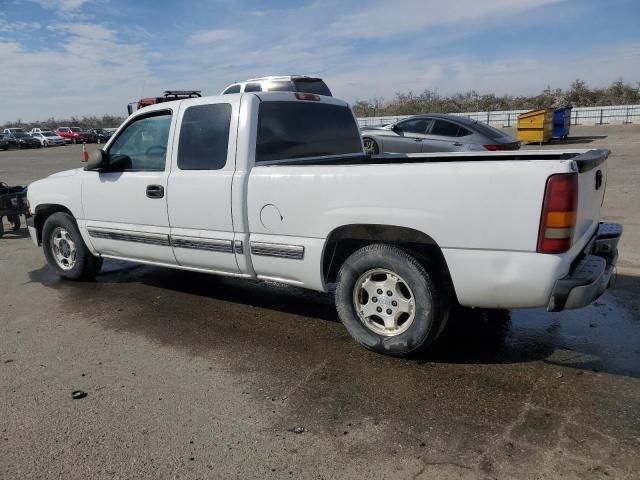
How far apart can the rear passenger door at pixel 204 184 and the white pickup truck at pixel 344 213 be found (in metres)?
0.01

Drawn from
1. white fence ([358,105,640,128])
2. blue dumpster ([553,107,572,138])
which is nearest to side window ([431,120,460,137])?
blue dumpster ([553,107,572,138])

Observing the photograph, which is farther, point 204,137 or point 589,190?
point 204,137

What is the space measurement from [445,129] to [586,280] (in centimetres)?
972

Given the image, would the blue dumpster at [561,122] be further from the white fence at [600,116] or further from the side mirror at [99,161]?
the side mirror at [99,161]

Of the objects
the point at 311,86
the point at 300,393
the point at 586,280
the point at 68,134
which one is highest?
the point at 311,86

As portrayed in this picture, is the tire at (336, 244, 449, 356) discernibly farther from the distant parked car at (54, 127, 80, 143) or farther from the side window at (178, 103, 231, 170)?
the distant parked car at (54, 127, 80, 143)

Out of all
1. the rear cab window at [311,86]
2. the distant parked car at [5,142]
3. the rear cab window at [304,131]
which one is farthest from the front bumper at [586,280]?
the distant parked car at [5,142]

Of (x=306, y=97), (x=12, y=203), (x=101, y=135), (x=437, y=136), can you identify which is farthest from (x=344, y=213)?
(x=101, y=135)

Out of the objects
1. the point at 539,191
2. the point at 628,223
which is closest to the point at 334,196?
the point at 539,191

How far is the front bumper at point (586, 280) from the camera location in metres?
3.15

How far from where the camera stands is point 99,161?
5.09 m

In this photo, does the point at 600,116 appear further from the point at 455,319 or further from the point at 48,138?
the point at 48,138

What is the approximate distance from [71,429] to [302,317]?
2160mm

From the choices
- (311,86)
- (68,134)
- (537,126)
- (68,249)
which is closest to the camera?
(68,249)
